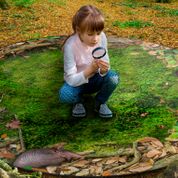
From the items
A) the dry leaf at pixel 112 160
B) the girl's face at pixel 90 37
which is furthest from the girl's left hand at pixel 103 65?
the dry leaf at pixel 112 160

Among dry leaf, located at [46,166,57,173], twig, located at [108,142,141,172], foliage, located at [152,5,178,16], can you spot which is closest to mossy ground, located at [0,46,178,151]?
twig, located at [108,142,141,172]

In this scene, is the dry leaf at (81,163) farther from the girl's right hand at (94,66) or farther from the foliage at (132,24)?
the foliage at (132,24)

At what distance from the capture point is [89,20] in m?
3.54

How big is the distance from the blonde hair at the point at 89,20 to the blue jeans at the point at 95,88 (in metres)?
0.45

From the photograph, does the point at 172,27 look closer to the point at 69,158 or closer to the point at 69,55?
the point at 69,55

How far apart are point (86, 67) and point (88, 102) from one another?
41cm

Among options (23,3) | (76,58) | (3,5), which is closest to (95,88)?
(76,58)

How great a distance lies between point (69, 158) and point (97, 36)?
3.32ft

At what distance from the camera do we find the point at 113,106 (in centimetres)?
412

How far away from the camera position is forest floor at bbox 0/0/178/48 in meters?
7.78

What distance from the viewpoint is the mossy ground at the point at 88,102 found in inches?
143

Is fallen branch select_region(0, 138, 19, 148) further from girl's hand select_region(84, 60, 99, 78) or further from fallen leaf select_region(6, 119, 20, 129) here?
girl's hand select_region(84, 60, 99, 78)

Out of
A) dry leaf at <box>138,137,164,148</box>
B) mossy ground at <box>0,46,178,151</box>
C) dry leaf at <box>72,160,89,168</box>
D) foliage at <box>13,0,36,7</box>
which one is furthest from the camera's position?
foliage at <box>13,0,36,7</box>

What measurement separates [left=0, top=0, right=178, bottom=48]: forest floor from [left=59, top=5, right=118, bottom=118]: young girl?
3.58 meters
